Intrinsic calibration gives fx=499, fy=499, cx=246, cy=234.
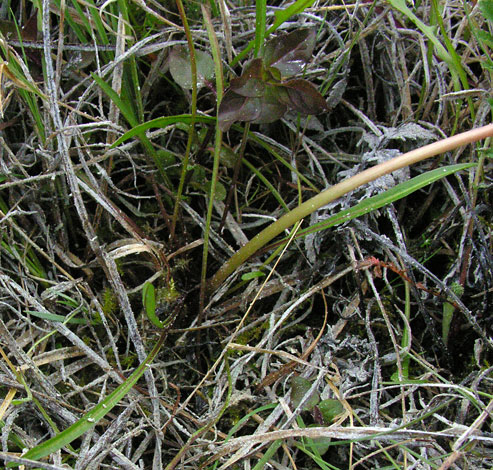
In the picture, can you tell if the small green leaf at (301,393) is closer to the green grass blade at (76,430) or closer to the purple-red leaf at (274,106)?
the green grass blade at (76,430)

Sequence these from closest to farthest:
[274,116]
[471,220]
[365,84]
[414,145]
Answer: [274,116]
[471,220]
[414,145]
[365,84]

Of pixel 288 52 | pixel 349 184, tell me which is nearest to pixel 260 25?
pixel 288 52

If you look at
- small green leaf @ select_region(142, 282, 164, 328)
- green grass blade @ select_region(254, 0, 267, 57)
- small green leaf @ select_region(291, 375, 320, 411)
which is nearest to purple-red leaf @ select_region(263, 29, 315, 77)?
green grass blade @ select_region(254, 0, 267, 57)

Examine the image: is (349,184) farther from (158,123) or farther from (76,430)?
(76,430)

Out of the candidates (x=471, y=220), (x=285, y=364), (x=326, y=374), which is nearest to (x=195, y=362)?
(x=285, y=364)

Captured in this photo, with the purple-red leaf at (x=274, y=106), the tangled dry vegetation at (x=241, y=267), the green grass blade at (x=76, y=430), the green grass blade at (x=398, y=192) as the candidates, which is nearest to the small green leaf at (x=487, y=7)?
the tangled dry vegetation at (x=241, y=267)

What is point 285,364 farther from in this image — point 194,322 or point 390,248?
point 390,248

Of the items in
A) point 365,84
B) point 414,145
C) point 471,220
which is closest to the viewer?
point 471,220
